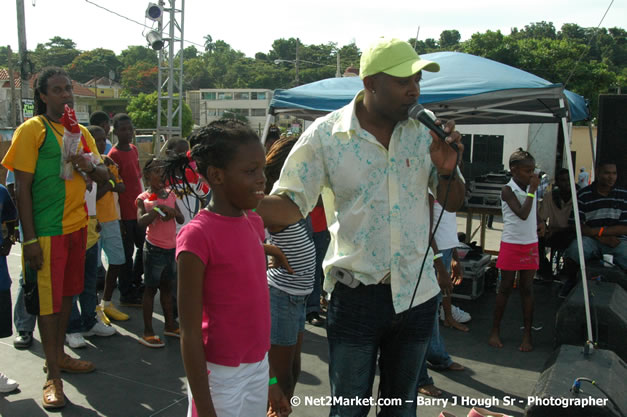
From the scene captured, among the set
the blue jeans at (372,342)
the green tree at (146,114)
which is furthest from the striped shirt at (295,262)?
the green tree at (146,114)

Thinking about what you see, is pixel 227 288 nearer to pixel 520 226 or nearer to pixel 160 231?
pixel 160 231

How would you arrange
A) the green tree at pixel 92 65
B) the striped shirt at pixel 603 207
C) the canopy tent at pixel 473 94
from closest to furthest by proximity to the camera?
the canopy tent at pixel 473 94 → the striped shirt at pixel 603 207 → the green tree at pixel 92 65

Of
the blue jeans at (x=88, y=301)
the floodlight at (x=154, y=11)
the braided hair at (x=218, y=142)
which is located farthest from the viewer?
the floodlight at (x=154, y=11)

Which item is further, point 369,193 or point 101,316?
point 101,316

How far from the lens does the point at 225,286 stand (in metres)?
1.91

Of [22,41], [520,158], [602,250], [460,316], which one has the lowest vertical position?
[460,316]

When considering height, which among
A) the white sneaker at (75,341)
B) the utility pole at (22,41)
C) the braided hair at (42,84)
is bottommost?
the white sneaker at (75,341)

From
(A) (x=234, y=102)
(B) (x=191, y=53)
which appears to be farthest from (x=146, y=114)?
(B) (x=191, y=53)

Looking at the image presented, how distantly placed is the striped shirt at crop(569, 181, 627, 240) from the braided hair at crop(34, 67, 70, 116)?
554 centimetres

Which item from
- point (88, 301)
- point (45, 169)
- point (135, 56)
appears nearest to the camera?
point (45, 169)

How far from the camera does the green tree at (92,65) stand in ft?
334

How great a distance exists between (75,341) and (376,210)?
138 inches

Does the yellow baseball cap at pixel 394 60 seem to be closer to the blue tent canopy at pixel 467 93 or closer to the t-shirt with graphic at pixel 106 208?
the blue tent canopy at pixel 467 93

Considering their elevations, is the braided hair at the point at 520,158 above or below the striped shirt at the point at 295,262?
above
